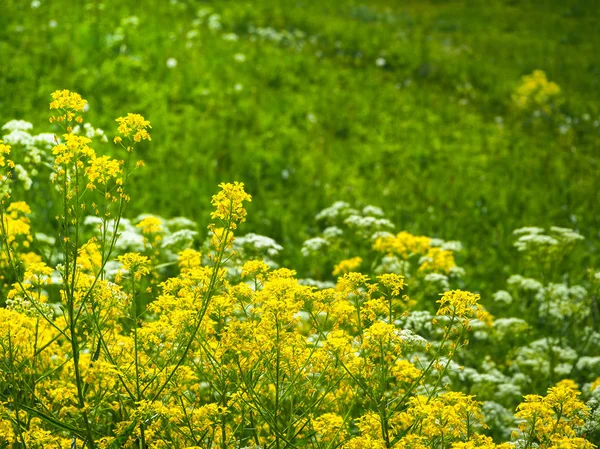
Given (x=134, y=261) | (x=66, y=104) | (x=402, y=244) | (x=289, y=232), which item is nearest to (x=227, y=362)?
(x=134, y=261)

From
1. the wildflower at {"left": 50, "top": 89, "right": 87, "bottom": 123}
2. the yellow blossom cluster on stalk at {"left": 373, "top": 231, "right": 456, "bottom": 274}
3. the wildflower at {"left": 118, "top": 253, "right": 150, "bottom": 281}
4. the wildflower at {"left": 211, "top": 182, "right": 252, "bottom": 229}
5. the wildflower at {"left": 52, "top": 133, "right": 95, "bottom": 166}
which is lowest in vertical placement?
the yellow blossom cluster on stalk at {"left": 373, "top": 231, "right": 456, "bottom": 274}

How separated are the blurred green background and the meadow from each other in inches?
1.7

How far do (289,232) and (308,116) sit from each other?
3217 mm

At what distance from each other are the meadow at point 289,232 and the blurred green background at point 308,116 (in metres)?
0.04

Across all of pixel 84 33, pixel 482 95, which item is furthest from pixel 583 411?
pixel 482 95

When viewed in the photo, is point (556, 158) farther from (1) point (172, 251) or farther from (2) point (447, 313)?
(2) point (447, 313)

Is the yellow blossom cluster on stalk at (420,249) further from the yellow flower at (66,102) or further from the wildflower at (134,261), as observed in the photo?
the yellow flower at (66,102)

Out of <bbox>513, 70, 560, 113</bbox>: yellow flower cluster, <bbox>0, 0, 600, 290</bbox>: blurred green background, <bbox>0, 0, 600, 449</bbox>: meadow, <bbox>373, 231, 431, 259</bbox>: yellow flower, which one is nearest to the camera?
<bbox>0, 0, 600, 449</bbox>: meadow

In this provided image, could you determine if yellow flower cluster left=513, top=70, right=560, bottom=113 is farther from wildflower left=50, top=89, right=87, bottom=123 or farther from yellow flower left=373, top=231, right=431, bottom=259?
wildflower left=50, top=89, right=87, bottom=123

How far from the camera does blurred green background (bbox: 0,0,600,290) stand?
23.9 feet

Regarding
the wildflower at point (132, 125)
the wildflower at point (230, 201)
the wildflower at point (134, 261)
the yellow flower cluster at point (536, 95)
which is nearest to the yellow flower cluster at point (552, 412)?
the wildflower at point (230, 201)

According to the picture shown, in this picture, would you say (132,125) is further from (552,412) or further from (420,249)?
(420,249)

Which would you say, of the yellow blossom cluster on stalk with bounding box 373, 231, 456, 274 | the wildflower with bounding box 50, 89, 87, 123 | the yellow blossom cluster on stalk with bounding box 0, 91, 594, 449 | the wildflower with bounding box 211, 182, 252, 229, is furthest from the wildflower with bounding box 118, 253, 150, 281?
the yellow blossom cluster on stalk with bounding box 373, 231, 456, 274

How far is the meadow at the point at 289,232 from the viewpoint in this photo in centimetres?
243
